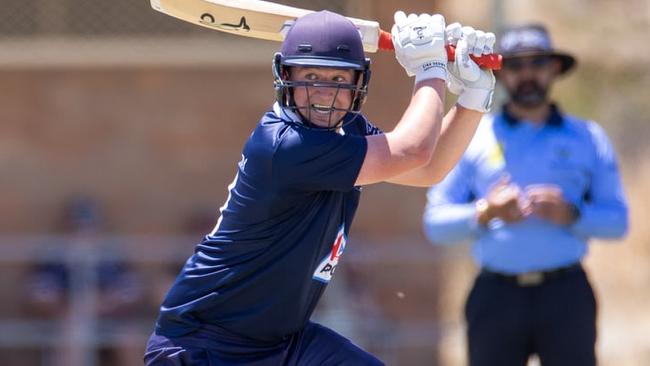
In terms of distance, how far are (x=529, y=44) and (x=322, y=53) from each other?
7.95 feet

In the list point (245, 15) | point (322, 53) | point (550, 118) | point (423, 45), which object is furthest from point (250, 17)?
point (550, 118)

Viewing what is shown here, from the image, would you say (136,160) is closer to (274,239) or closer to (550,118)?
(550,118)

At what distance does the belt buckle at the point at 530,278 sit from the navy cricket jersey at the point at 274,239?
6.19ft

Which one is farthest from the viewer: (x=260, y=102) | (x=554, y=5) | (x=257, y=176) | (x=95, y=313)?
(x=554, y=5)

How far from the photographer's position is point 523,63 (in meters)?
6.17

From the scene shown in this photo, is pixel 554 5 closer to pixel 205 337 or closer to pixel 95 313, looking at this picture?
pixel 95 313

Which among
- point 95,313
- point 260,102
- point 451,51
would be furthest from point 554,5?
point 451,51

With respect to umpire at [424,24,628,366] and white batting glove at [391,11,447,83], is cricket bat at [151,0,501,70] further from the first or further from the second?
umpire at [424,24,628,366]

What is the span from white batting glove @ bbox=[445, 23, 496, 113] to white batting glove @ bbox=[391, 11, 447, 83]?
96 millimetres

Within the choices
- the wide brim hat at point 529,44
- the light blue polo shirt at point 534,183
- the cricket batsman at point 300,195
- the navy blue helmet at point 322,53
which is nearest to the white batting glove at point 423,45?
the cricket batsman at point 300,195

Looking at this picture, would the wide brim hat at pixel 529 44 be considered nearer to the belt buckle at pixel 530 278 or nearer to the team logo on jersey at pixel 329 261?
the belt buckle at pixel 530 278

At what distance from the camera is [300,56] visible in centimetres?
397

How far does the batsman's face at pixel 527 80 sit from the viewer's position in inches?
240

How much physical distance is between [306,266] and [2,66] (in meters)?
5.47
